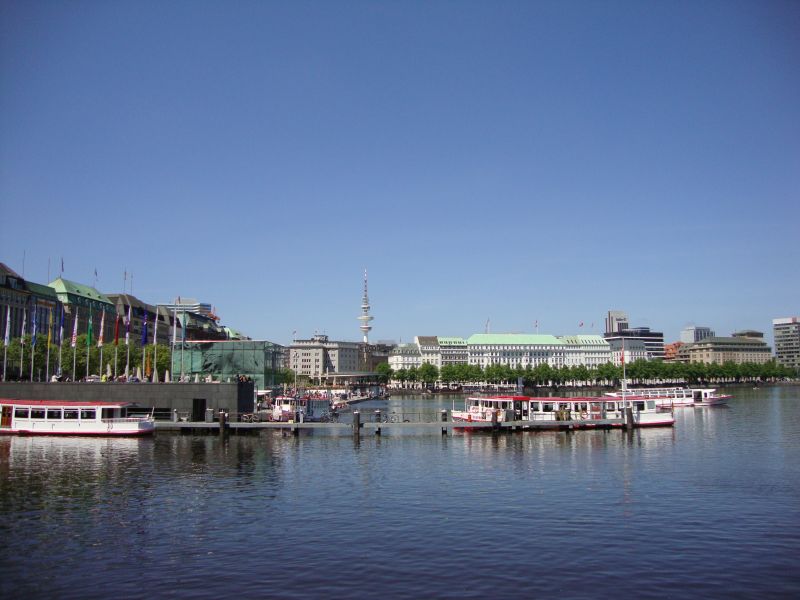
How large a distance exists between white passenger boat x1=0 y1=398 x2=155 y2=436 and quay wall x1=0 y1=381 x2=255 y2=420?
17.6ft

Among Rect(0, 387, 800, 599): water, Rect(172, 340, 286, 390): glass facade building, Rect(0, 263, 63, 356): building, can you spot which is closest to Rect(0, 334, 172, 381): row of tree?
Rect(172, 340, 286, 390): glass facade building

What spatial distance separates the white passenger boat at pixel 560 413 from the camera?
8269 centimetres

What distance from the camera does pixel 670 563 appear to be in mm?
28766

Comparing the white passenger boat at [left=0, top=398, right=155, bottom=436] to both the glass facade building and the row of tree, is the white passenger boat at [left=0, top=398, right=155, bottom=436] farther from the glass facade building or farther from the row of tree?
the row of tree

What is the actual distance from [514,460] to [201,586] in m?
35.8

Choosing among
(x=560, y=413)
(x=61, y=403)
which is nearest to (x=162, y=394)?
(x=61, y=403)

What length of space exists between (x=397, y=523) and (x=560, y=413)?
172ft

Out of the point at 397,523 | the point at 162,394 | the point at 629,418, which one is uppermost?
the point at 162,394

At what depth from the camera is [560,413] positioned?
83812 millimetres

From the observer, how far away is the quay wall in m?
80.5

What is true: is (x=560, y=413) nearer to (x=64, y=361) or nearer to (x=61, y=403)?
(x=61, y=403)

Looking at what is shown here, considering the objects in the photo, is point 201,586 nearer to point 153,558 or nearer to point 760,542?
point 153,558

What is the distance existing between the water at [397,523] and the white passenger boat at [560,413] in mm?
20470

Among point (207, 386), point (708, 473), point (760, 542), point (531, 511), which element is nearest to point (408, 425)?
point (207, 386)
